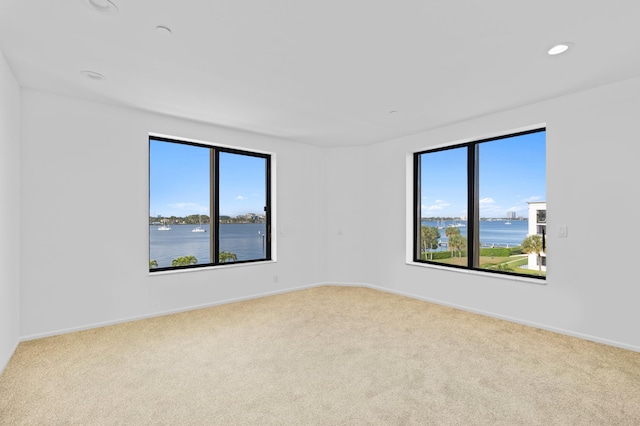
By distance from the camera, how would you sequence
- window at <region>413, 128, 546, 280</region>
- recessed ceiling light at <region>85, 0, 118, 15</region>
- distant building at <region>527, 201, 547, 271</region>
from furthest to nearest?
window at <region>413, 128, 546, 280</region> < distant building at <region>527, 201, 547, 271</region> < recessed ceiling light at <region>85, 0, 118, 15</region>

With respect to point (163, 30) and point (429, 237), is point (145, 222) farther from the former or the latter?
point (429, 237)

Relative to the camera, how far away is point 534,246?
12.6 feet

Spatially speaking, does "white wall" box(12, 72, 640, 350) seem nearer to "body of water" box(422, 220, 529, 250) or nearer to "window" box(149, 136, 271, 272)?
"window" box(149, 136, 271, 272)

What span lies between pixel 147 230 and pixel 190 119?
1.55 meters

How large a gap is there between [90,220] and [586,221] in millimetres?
5317

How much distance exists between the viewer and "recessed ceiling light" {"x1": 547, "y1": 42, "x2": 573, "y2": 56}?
2346 millimetres

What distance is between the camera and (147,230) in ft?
12.7

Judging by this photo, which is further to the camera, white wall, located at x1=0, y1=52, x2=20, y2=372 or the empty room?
white wall, located at x1=0, y1=52, x2=20, y2=372

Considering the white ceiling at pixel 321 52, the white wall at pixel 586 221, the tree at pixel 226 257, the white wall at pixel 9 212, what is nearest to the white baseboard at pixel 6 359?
the white wall at pixel 9 212


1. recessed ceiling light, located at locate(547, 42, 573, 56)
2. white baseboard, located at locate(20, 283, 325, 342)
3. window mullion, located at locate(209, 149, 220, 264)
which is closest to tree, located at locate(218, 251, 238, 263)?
window mullion, located at locate(209, 149, 220, 264)

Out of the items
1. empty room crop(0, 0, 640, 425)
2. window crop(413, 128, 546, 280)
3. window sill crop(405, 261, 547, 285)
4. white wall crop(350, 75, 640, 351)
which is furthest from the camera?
window crop(413, 128, 546, 280)

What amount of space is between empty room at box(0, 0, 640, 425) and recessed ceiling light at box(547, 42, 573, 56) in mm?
16

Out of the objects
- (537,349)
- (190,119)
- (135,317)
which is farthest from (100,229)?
(537,349)

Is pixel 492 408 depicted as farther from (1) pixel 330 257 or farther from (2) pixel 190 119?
(2) pixel 190 119
